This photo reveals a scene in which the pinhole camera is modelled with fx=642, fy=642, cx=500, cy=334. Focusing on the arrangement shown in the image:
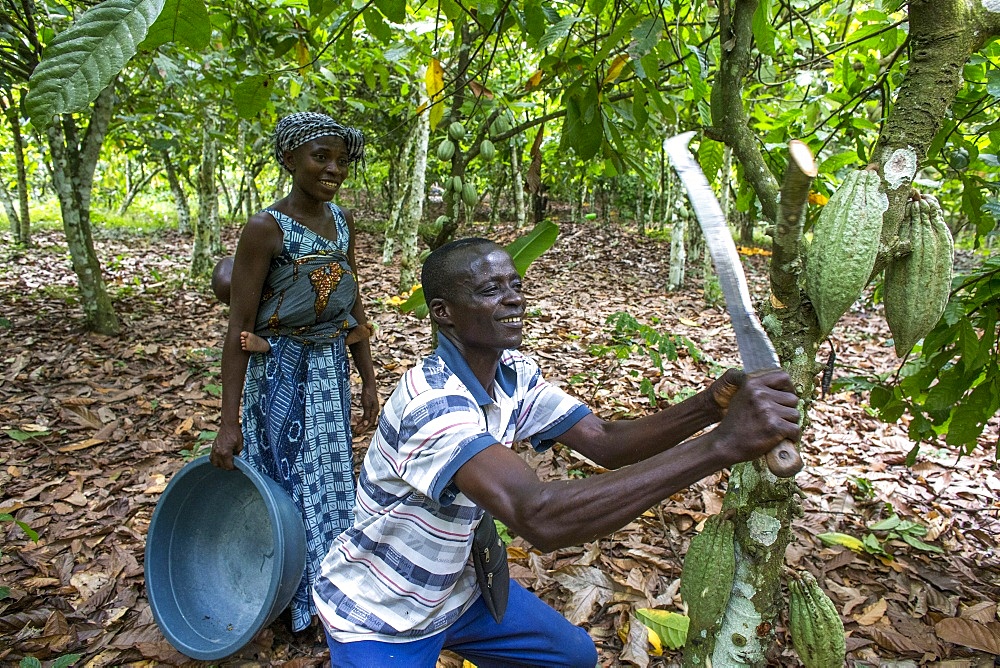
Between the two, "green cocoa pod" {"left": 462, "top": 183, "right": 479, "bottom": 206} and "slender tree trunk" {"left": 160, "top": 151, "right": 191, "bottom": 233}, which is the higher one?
"slender tree trunk" {"left": 160, "top": 151, "right": 191, "bottom": 233}

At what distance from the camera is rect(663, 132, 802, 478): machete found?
3.05ft

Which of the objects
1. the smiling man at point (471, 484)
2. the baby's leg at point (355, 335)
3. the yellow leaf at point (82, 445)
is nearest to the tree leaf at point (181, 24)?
the smiling man at point (471, 484)

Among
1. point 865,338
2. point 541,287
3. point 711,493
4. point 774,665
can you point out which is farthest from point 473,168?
point 774,665

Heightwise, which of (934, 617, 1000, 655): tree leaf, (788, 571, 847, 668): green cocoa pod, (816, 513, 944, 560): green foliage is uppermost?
(788, 571, 847, 668): green cocoa pod

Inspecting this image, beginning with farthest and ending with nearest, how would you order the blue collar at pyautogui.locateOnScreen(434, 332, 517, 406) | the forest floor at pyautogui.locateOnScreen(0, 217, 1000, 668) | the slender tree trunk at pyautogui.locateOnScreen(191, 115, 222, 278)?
the slender tree trunk at pyautogui.locateOnScreen(191, 115, 222, 278) < the forest floor at pyautogui.locateOnScreen(0, 217, 1000, 668) < the blue collar at pyautogui.locateOnScreen(434, 332, 517, 406)

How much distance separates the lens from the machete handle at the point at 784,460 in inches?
35.5

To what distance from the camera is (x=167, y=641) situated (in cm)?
225

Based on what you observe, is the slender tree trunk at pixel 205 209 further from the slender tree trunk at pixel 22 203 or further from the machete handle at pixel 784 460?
the machete handle at pixel 784 460

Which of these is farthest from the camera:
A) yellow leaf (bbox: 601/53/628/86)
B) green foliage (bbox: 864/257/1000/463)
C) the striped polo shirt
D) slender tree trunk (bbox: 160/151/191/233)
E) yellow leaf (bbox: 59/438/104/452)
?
slender tree trunk (bbox: 160/151/191/233)

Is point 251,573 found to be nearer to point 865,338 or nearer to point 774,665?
point 774,665

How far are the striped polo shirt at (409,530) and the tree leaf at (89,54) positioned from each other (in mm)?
741

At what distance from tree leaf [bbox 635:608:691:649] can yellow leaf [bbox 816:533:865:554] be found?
2.71ft

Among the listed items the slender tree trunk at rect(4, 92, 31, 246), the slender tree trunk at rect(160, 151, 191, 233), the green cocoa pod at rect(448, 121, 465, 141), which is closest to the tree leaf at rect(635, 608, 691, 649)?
the green cocoa pod at rect(448, 121, 465, 141)

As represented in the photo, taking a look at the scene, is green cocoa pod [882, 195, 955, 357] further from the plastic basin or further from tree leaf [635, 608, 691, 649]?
the plastic basin
